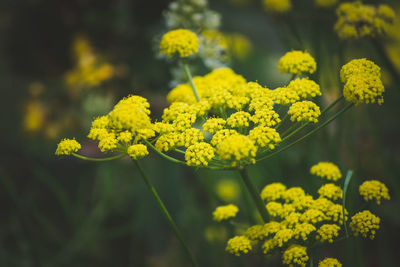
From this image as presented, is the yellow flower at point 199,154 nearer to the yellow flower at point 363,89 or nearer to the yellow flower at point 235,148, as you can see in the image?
the yellow flower at point 235,148

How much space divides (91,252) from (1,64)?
1711mm

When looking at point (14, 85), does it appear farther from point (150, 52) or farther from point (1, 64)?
point (150, 52)

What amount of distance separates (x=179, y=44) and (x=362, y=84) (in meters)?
0.42

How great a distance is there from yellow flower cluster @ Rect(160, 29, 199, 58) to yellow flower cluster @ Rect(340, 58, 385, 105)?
1.21 ft

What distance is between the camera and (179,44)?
770 mm

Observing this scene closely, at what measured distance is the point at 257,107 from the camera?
1.96 ft

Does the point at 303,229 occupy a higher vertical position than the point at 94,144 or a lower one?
lower

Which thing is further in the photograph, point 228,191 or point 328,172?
point 228,191

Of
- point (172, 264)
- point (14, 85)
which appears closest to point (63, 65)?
point (14, 85)

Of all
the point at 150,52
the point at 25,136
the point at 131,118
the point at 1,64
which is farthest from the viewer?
the point at 1,64

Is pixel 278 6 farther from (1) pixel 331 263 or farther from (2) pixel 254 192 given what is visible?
(1) pixel 331 263

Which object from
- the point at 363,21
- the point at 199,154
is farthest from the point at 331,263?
the point at 363,21

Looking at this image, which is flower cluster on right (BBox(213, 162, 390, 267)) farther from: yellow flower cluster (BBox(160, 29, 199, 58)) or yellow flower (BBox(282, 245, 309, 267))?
yellow flower cluster (BBox(160, 29, 199, 58))

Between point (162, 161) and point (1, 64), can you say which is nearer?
point (162, 161)
